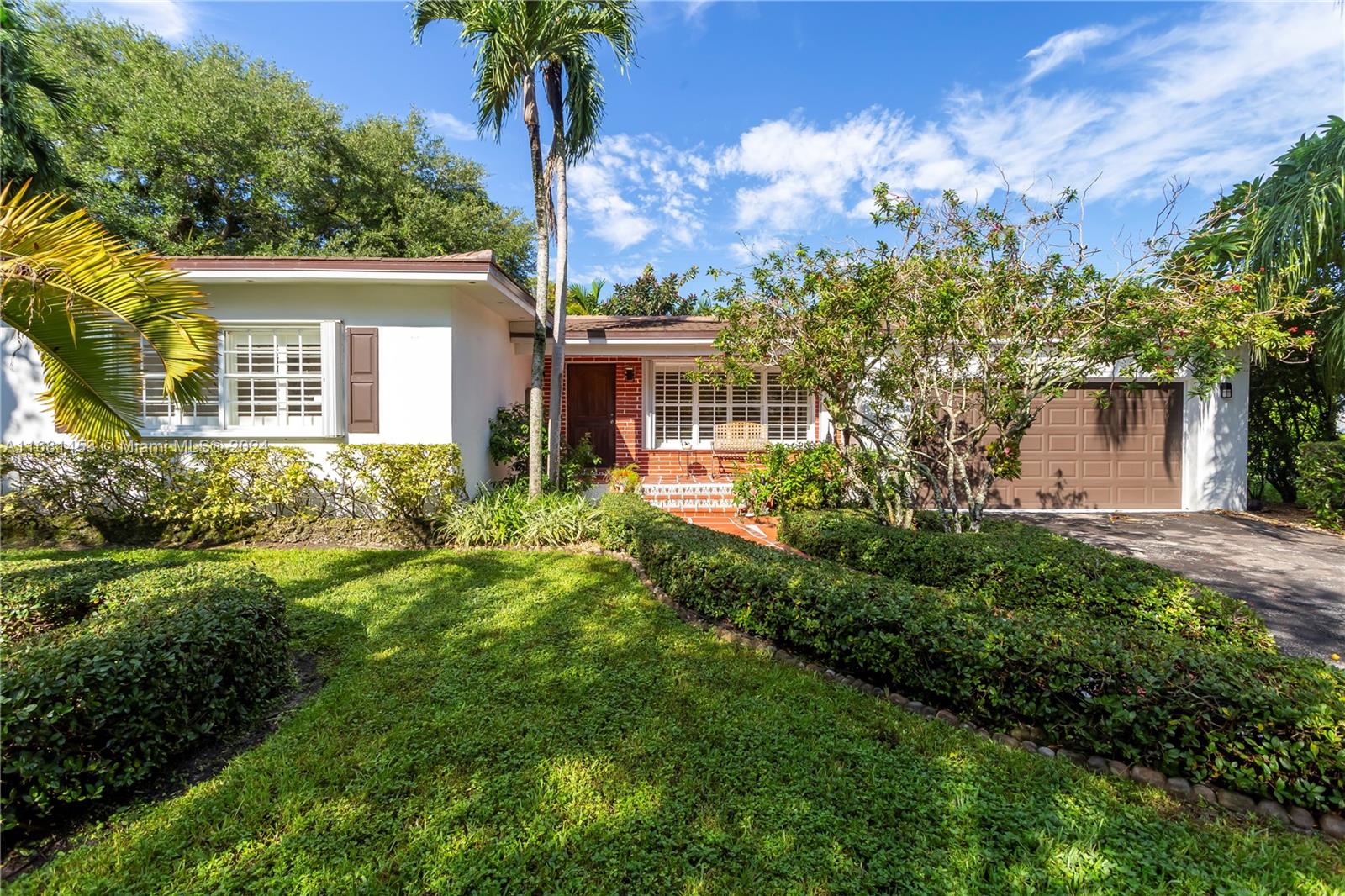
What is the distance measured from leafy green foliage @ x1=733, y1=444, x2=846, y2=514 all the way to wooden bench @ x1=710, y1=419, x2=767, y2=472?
171 centimetres

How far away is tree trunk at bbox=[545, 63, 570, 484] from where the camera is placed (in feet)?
23.5

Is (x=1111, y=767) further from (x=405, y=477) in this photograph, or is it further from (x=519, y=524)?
(x=405, y=477)

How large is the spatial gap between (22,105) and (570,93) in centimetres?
712

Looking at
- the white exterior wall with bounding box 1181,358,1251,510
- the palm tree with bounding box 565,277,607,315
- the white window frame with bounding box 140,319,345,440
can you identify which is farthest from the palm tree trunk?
the palm tree with bounding box 565,277,607,315

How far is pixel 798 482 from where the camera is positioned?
8109mm

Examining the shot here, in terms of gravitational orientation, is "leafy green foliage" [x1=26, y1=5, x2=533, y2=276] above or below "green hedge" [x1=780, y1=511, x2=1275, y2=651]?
above

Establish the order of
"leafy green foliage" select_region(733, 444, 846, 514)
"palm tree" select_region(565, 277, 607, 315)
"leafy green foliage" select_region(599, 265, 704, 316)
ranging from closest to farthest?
"leafy green foliage" select_region(733, 444, 846, 514) < "palm tree" select_region(565, 277, 607, 315) < "leafy green foliage" select_region(599, 265, 704, 316)

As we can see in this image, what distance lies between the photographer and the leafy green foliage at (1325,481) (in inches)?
309

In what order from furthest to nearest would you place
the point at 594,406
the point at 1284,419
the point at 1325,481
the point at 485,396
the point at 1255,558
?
the point at 594,406 → the point at 1284,419 → the point at 485,396 → the point at 1325,481 → the point at 1255,558

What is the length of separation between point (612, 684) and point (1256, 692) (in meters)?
3.11

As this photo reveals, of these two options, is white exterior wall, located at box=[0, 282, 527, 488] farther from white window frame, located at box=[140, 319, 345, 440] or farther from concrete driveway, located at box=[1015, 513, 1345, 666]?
concrete driveway, located at box=[1015, 513, 1345, 666]

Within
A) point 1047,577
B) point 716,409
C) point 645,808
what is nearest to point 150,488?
point 645,808

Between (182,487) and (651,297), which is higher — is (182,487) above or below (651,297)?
below

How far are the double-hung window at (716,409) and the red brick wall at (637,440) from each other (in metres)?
0.31
